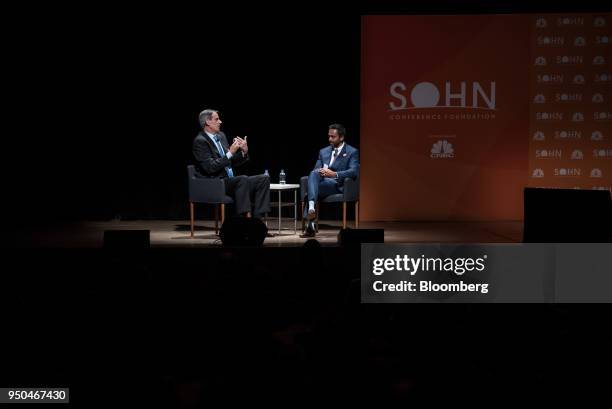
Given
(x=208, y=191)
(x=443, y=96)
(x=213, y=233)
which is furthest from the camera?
(x=443, y=96)

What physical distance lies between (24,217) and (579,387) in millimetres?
7174

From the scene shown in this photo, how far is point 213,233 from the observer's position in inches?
260

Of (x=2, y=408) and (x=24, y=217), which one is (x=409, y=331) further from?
(x=24, y=217)

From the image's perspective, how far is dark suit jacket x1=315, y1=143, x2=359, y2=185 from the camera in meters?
6.52

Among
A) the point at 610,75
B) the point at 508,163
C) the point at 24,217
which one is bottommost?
the point at 24,217

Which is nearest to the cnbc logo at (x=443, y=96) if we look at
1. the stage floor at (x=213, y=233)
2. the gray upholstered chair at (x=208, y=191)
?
the stage floor at (x=213, y=233)

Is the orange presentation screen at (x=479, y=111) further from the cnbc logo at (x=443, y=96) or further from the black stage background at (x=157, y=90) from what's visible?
the black stage background at (x=157, y=90)

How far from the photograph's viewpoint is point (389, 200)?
25.9ft

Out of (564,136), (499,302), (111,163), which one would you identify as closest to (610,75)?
(564,136)

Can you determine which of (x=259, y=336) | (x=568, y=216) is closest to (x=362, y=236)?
(x=568, y=216)

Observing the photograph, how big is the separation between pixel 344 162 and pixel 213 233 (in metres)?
1.38

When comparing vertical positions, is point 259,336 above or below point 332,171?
below

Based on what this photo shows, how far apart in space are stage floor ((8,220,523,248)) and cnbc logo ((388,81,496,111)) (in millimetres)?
1276

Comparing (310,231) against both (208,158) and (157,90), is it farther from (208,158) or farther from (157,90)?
(157,90)
